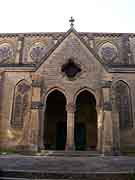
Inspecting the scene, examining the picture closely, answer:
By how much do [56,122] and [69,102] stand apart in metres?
5.29

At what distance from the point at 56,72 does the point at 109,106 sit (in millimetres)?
5196

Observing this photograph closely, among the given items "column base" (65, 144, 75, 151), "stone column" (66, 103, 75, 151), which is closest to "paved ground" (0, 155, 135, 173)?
"column base" (65, 144, 75, 151)

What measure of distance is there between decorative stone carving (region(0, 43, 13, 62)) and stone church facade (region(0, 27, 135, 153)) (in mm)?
7412

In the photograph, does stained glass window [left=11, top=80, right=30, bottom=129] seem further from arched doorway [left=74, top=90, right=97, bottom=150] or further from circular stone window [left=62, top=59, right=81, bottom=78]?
arched doorway [left=74, top=90, right=97, bottom=150]

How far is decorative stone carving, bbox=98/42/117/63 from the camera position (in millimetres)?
30359

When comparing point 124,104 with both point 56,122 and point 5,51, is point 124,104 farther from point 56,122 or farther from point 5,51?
point 5,51

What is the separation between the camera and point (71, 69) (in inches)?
768

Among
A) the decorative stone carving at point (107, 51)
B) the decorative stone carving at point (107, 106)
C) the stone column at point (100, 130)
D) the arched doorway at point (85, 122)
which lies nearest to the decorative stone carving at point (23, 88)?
the arched doorway at point (85, 122)

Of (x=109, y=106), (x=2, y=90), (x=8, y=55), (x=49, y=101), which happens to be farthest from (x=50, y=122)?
(x=8, y=55)

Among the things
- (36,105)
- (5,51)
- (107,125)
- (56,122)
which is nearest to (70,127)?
(107,125)

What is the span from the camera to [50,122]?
2309 centimetres

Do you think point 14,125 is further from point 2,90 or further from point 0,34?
point 0,34

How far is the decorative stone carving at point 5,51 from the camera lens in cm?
3079

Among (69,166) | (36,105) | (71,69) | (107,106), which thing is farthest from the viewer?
(71,69)
